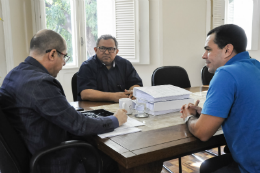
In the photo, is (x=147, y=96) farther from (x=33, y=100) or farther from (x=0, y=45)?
(x=0, y=45)

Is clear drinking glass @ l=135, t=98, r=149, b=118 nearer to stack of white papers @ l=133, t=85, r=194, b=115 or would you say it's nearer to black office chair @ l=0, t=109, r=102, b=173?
stack of white papers @ l=133, t=85, r=194, b=115

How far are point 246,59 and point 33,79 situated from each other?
1.02 m

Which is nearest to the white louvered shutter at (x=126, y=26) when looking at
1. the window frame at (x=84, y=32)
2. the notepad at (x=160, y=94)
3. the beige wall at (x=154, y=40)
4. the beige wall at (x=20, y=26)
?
the window frame at (x=84, y=32)

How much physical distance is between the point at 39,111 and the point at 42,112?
19mm

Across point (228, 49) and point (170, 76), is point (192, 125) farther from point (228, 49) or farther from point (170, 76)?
point (170, 76)

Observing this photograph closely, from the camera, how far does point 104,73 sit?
2.38m

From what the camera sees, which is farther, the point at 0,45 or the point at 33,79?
the point at 0,45

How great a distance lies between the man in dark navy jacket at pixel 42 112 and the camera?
1.12m

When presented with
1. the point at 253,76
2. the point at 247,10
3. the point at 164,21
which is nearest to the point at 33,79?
the point at 253,76

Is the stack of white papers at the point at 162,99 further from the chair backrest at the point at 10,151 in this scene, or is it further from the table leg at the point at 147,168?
the chair backrest at the point at 10,151

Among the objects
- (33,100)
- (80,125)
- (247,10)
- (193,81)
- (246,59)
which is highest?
(247,10)

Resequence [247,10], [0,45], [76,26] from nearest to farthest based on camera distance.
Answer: [0,45] < [76,26] < [247,10]

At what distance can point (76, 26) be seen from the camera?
13.3ft

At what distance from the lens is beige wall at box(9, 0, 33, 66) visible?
347cm
